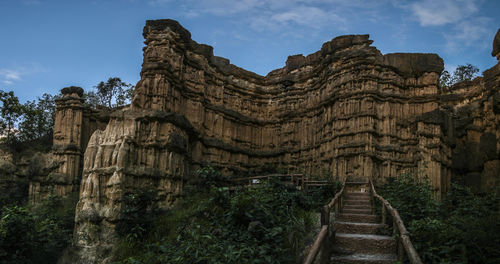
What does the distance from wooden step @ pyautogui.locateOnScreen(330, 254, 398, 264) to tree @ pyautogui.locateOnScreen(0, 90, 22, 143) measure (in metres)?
32.2

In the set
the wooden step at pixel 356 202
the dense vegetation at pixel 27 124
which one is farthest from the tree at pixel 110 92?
the wooden step at pixel 356 202

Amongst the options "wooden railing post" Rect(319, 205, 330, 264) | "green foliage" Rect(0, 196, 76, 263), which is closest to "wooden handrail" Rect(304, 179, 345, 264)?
"wooden railing post" Rect(319, 205, 330, 264)

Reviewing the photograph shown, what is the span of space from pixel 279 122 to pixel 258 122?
1.85 m

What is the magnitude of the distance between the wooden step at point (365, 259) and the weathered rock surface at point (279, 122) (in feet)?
29.3

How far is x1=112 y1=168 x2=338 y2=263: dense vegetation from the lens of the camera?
950cm

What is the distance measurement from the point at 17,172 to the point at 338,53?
88.8 ft

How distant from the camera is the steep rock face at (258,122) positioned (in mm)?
19516

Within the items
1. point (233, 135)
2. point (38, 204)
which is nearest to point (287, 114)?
point (233, 135)

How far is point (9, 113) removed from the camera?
1258 inches

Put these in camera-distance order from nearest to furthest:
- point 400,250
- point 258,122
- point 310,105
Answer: point 400,250 < point 310,105 < point 258,122

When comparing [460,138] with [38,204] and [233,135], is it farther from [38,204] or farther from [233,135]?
[38,204]

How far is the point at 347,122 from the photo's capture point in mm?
25438

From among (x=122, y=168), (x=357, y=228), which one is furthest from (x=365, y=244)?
(x=122, y=168)

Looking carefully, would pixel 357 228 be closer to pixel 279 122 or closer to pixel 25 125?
pixel 279 122
